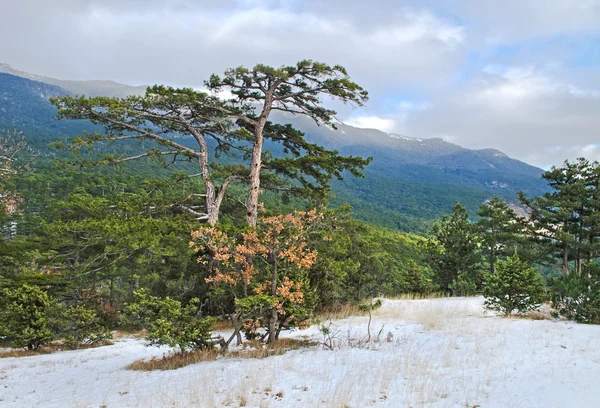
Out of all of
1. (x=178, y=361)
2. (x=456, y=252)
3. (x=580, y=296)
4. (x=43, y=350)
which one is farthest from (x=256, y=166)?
(x=456, y=252)

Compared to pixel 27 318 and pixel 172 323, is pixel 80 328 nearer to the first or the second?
pixel 27 318

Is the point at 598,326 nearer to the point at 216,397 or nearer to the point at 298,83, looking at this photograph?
the point at 216,397

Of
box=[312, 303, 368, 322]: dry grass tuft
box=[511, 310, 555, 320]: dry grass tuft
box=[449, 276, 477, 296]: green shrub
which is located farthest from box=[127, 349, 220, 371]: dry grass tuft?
box=[449, 276, 477, 296]: green shrub

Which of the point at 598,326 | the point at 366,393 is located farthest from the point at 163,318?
the point at 598,326

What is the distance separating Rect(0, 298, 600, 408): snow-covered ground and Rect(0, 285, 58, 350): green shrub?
2.10 metres

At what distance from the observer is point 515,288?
412 inches

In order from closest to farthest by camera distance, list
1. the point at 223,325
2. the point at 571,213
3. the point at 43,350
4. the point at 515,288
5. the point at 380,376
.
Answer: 1. the point at 380,376
2. the point at 515,288
3. the point at 43,350
4. the point at 223,325
5. the point at 571,213

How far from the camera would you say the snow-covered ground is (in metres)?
4.80

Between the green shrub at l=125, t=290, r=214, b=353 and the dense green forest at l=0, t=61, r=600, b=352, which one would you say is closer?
the green shrub at l=125, t=290, r=214, b=353

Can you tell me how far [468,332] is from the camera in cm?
829

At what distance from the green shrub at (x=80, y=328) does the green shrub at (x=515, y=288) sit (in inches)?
492

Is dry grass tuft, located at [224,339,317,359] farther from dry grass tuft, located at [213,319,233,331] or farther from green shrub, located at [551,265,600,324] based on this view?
green shrub, located at [551,265,600,324]

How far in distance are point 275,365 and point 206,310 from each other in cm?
951

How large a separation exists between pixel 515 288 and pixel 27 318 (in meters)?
14.7
